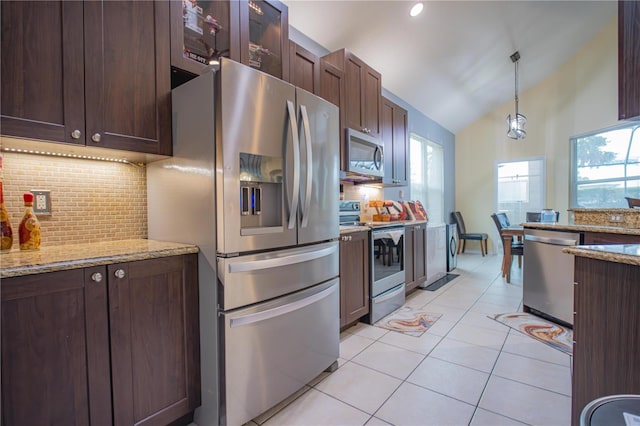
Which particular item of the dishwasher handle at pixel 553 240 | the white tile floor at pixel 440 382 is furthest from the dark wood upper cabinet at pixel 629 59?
the white tile floor at pixel 440 382

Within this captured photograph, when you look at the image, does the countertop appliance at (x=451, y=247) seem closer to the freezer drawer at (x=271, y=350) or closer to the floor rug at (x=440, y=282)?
the floor rug at (x=440, y=282)

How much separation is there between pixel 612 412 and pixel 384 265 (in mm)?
2219

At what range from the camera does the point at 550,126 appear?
231 inches

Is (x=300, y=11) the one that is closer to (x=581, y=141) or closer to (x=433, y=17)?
(x=433, y=17)

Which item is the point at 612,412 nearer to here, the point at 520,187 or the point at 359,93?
the point at 359,93

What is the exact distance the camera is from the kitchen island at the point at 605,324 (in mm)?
1126

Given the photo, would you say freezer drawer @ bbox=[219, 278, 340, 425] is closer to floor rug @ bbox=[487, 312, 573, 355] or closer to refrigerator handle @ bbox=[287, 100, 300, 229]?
refrigerator handle @ bbox=[287, 100, 300, 229]

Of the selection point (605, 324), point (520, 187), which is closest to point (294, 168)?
point (605, 324)

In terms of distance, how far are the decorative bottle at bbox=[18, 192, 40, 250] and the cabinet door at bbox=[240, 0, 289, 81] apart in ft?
4.70

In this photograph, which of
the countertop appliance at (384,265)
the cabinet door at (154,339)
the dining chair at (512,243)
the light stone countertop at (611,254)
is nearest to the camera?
the light stone countertop at (611,254)

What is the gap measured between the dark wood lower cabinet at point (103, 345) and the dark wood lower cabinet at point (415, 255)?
99.6 inches

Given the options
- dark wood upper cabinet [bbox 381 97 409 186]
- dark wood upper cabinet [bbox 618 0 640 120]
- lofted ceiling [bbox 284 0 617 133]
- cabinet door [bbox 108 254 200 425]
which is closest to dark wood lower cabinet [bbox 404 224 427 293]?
dark wood upper cabinet [bbox 381 97 409 186]

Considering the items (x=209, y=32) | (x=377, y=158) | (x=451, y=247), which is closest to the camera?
(x=209, y=32)

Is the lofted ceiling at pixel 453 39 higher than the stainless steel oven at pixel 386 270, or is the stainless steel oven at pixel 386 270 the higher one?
the lofted ceiling at pixel 453 39
